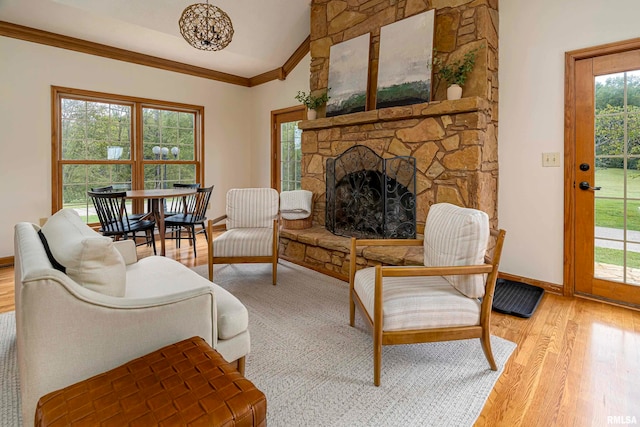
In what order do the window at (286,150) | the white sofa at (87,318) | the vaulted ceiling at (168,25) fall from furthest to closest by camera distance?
the window at (286,150)
the vaulted ceiling at (168,25)
the white sofa at (87,318)

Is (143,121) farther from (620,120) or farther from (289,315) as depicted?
(620,120)

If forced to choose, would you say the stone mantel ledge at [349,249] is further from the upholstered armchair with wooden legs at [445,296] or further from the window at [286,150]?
the window at [286,150]

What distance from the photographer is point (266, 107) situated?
19.5ft

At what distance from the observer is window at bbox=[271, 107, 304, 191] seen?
5547mm

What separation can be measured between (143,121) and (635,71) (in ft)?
17.8

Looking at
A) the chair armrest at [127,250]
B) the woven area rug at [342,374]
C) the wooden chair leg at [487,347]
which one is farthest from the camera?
the chair armrest at [127,250]

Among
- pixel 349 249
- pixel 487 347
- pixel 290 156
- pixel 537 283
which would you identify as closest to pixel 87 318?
pixel 487 347

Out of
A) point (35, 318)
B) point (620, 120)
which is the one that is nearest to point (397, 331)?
point (35, 318)

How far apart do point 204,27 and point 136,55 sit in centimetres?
208

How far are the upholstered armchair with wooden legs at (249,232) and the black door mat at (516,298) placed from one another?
1891 millimetres

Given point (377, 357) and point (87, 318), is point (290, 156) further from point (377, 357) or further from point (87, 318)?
point (87, 318)

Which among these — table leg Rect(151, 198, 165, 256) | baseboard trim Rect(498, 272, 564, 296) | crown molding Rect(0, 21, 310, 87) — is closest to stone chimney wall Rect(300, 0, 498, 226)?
baseboard trim Rect(498, 272, 564, 296)

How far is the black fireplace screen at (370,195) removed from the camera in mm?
3492

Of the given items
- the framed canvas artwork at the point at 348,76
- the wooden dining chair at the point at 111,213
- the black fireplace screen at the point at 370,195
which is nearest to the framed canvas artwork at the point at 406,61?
the framed canvas artwork at the point at 348,76
